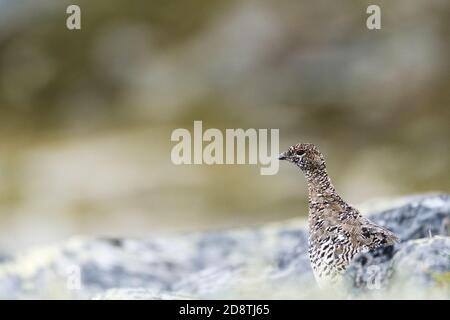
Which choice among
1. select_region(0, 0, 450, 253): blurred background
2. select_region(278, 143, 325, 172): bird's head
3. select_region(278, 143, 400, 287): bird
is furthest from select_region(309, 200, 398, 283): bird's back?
select_region(0, 0, 450, 253): blurred background

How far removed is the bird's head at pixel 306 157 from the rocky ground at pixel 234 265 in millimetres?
657

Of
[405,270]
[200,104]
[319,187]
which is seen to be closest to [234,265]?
[200,104]

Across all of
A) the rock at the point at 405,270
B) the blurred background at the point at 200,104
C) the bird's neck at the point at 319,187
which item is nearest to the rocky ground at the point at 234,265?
the rock at the point at 405,270

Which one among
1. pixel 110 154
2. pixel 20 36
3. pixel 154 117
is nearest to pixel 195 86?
pixel 154 117

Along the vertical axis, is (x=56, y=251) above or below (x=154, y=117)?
below

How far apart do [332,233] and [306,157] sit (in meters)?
0.52

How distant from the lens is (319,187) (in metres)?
4.97

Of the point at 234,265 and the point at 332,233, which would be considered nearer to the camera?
the point at 332,233

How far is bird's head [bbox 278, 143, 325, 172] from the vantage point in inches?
199

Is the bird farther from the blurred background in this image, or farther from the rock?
the blurred background

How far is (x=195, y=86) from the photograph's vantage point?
615 centimetres

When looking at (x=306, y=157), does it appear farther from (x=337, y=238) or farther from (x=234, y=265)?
(x=234, y=265)

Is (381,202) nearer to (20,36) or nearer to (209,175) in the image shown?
(209,175)
